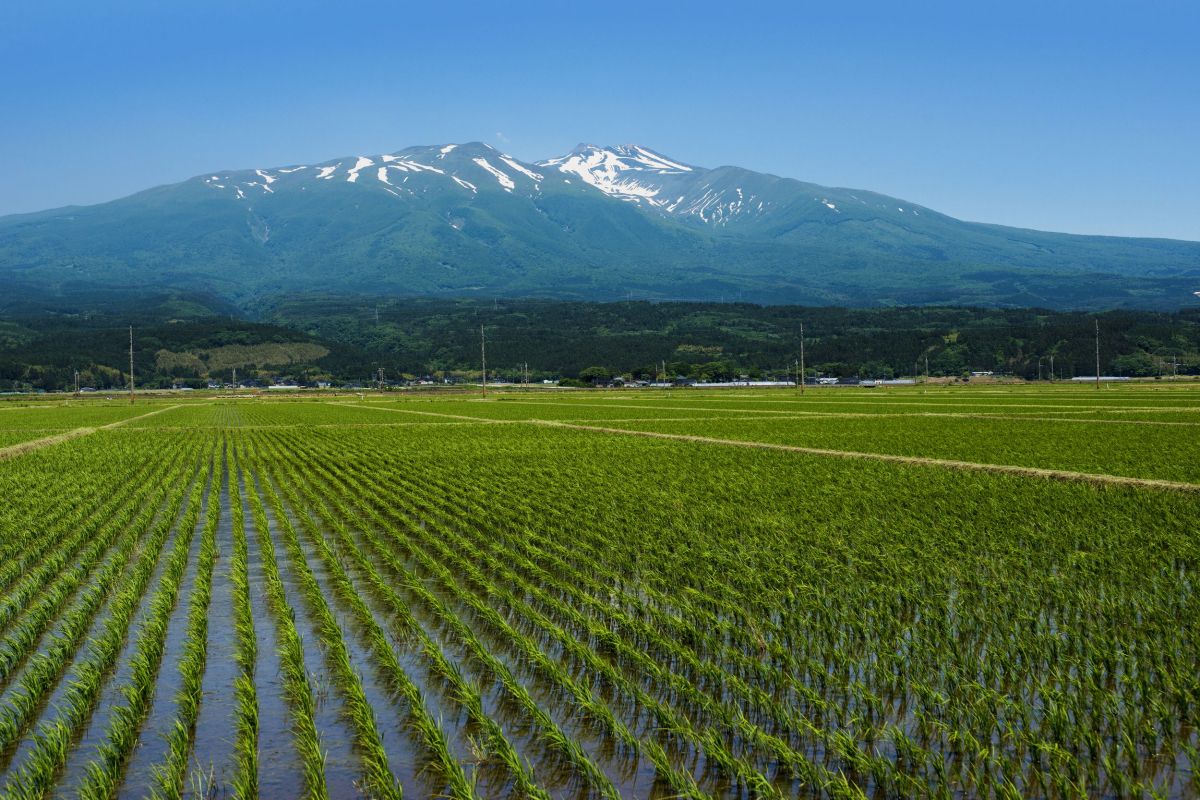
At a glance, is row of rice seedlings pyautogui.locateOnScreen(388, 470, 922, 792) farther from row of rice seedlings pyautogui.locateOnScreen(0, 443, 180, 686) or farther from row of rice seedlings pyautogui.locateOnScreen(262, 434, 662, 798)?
row of rice seedlings pyautogui.locateOnScreen(0, 443, 180, 686)

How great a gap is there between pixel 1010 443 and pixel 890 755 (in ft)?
79.6

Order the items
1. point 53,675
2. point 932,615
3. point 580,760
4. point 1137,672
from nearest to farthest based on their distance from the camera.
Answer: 1. point 580,760
2. point 1137,672
3. point 53,675
4. point 932,615

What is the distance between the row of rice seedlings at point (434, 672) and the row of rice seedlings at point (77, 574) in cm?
271

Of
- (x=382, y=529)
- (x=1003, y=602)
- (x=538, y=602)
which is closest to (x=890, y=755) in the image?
(x=1003, y=602)

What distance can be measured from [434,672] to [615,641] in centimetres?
143

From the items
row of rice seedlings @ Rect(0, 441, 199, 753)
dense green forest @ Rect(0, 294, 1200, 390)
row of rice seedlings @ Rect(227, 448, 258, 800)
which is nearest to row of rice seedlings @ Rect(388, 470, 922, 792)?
row of rice seedlings @ Rect(227, 448, 258, 800)

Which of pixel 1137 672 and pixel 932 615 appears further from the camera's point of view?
pixel 932 615

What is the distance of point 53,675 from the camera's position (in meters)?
8.23

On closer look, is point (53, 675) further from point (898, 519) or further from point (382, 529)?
point (898, 519)

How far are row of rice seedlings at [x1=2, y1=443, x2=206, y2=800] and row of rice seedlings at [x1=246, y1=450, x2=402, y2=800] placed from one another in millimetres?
1372

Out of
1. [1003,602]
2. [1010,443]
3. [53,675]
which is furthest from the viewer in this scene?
[1010,443]

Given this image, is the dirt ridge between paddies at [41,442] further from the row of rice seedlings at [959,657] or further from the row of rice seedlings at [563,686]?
the row of rice seedlings at [959,657]

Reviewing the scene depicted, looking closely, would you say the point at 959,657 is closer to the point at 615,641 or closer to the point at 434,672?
the point at 615,641

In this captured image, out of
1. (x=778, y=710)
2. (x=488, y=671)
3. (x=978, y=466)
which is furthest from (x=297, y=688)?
(x=978, y=466)
